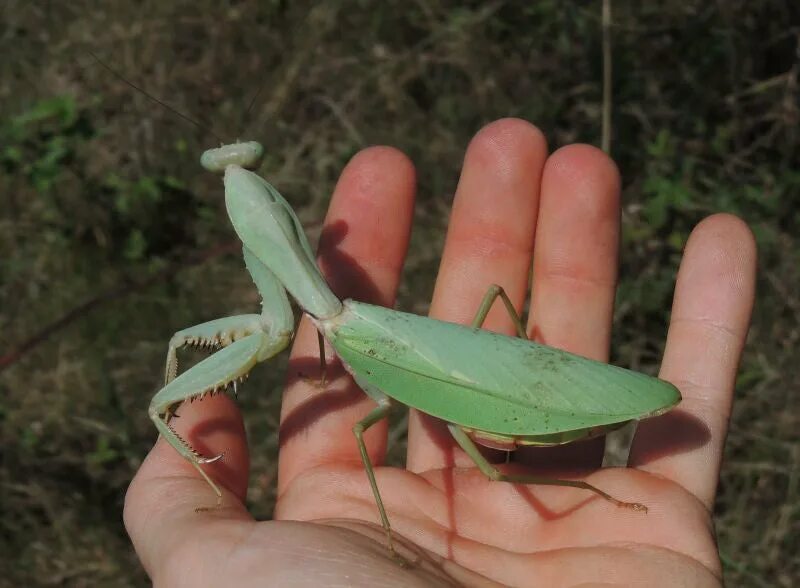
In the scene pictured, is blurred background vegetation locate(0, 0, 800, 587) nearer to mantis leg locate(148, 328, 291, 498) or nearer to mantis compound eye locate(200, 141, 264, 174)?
mantis compound eye locate(200, 141, 264, 174)

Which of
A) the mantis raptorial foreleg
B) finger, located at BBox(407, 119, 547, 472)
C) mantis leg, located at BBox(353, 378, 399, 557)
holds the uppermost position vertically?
finger, located at BBox(407, 119, 547, 472)

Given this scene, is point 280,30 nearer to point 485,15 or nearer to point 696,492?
point 485,15

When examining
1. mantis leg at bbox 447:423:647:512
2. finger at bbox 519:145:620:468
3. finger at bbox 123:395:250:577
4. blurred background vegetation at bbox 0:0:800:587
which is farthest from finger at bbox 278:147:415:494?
blurred background vegetation at bbox 0:0:800:587

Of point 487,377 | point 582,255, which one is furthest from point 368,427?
point 582,255

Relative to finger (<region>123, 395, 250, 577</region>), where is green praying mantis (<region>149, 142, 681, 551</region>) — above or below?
above

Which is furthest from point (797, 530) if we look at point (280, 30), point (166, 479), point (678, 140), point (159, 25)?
point (159, 25)

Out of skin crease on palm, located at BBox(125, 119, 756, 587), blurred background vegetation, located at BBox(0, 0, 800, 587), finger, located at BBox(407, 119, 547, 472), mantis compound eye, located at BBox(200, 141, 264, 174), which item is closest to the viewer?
skin crease on palm, located at BBox(125, 119, 756, 587)

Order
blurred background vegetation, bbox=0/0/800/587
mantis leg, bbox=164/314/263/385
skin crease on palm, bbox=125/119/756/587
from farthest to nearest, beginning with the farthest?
A: blurred background vegetation, bbox=0/0/800/587, mantis leg, bbox=164/314/263/385, skin crease on palm, bbox=125/119/756/587
